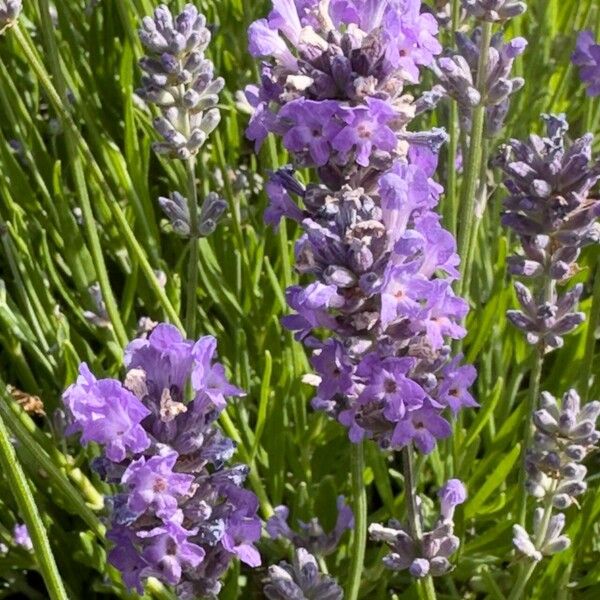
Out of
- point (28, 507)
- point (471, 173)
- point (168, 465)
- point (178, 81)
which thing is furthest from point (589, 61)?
point (28, 507)

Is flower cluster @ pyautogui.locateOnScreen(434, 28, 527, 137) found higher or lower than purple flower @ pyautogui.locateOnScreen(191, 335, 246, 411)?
higher

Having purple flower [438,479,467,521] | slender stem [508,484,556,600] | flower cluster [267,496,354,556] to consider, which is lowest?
flower cluster [267,496,354,556]

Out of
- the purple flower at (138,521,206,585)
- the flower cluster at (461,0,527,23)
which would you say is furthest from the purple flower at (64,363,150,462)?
the flower cluster at (461,0,527,23)

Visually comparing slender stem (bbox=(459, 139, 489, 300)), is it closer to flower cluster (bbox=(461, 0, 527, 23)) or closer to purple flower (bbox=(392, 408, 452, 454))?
flower cluster (bbox=(461, 0, 527, 23))

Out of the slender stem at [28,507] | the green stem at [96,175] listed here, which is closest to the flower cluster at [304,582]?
the slender stem at [28,507]

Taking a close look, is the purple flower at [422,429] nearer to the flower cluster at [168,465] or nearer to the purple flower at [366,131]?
the flower cluster at [168,465]

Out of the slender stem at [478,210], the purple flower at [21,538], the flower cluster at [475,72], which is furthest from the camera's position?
the purple flower at [21,538]
